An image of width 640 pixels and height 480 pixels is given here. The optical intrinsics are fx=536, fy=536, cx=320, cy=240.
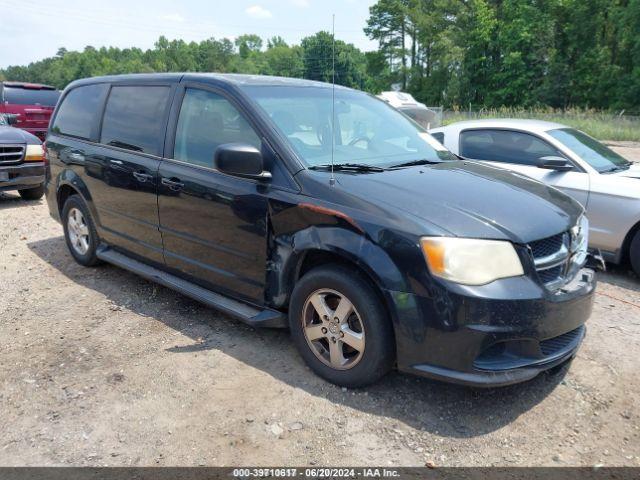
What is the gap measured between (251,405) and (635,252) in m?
4.07

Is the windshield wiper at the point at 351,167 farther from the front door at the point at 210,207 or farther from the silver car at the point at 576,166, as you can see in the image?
the silver car at the point at 576,166

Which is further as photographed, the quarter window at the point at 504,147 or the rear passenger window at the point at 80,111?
the quarter window at the point at 504,147

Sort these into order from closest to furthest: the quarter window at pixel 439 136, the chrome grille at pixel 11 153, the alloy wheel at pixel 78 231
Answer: the alloy wheel at pixel 78 231 → the quarter window at pixel 439 136 → the chrome grille at pixel 11 153

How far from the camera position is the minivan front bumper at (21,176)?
8203mm

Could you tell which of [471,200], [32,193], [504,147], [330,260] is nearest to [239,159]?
[330,260]

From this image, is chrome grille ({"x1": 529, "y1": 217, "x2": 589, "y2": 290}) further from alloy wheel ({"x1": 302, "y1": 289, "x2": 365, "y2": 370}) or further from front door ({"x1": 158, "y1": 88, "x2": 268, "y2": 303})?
front door ({"x1": 158, "y1": 88, "x2": 268, "y2": 303})

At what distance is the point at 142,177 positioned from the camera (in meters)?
4.27

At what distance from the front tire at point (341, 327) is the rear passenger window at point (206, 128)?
107cm

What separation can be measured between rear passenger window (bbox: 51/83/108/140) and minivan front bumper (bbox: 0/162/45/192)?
321 centimetres

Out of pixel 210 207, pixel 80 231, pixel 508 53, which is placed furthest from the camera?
pixel 508 53

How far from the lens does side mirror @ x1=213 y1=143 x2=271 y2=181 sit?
10.7 feet

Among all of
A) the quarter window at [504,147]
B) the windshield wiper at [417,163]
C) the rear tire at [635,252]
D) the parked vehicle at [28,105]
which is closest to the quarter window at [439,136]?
the quarter window at [504,147]

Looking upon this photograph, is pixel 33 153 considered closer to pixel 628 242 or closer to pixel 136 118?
pixel 136 118

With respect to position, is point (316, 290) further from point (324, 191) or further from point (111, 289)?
point (111, 289)
